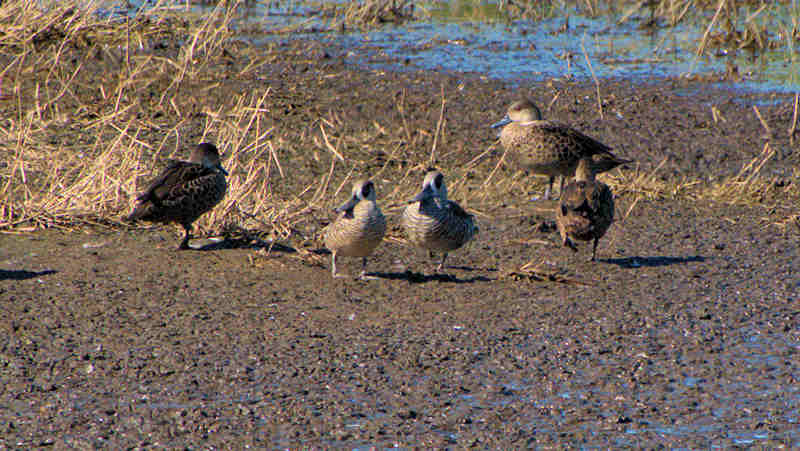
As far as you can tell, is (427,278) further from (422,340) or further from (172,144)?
(172,144)

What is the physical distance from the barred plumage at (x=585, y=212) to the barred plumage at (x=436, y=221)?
0.61 m

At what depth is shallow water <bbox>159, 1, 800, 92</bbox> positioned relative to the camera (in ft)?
41.4

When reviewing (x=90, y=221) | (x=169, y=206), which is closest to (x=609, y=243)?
(x=169, y=206)

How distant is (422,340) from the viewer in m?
5.53

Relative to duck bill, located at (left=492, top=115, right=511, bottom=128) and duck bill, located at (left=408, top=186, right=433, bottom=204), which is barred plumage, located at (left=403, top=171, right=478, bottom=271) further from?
duck bill, located at (left=492, top=115, right=511, bottom=128)

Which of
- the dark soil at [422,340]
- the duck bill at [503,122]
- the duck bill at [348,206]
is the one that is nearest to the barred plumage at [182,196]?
the dark soil at [422,340]

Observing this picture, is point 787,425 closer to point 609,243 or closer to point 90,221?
point 609,243

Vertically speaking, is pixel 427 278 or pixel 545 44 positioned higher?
pixel 545 44

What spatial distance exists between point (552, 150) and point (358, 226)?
265 cm

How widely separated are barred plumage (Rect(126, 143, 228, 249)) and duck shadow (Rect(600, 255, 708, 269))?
262 cm

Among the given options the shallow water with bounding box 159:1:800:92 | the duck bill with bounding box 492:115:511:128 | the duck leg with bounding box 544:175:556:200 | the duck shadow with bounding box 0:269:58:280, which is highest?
the shallow water with bounding box 159:1:800:92

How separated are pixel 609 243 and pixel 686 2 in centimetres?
866

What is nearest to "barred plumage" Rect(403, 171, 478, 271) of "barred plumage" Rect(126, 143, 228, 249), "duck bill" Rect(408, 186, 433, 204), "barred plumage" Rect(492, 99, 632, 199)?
"duck bill" Rect(408, 186, 433, 204)

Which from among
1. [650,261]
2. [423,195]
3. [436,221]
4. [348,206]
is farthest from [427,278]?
[650,261]
